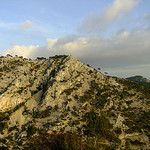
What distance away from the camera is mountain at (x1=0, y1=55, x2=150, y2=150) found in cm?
4525

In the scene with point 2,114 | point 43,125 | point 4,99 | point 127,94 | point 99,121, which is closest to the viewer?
point 99,121

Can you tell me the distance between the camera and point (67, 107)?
68.4 m

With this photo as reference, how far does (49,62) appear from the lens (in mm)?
105188

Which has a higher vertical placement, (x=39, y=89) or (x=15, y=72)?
(x=15, y=72)

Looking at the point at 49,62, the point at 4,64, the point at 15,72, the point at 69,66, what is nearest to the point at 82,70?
the point at 69,66

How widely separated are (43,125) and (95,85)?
41.4m

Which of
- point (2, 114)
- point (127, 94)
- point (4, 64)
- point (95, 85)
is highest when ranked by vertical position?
point (4, 64)

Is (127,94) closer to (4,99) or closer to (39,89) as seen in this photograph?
(39,89)

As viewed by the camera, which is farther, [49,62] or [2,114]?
[49,62]

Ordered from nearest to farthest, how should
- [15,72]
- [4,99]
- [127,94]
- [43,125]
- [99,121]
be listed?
1. [99,121]
2. [43,125]
3. [4,99]
4. [127,94]
5. [15,72]

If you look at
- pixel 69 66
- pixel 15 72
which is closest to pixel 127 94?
pixel 69 66

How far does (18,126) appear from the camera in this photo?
195 feet

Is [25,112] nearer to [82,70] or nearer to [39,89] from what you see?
[39,89]

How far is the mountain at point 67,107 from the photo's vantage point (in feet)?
148
